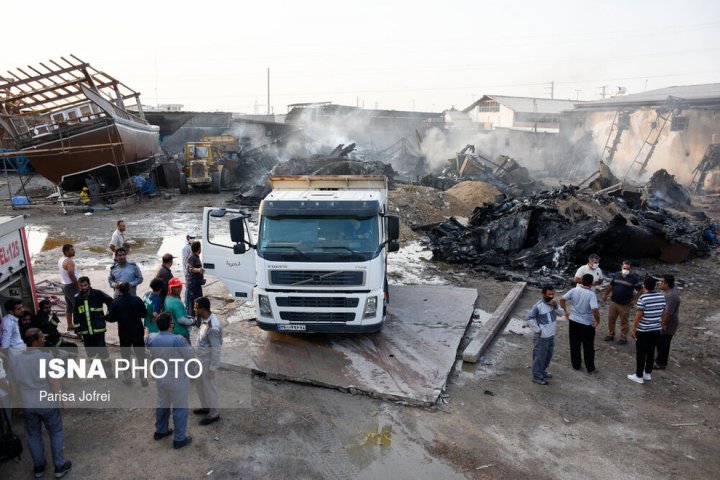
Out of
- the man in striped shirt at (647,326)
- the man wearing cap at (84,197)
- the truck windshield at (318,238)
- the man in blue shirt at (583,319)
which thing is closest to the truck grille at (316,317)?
the truck windshield at (318,238)

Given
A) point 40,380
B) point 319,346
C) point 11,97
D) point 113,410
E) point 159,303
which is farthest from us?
point 11,97

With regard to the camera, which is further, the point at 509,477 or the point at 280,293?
the point at 280,293

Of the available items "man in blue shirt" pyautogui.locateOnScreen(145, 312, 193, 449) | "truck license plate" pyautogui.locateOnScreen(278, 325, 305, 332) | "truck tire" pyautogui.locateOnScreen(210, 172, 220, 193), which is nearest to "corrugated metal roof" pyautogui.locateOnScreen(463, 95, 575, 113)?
"truck tire" pyautogui.locateOnScreen(210, 172, 220, 193)

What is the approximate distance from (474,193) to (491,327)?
14845mm

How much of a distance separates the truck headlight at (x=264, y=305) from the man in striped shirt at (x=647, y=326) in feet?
17.4

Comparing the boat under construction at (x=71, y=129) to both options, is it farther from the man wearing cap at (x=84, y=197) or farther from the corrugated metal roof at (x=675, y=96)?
the corrugated metal roof at (x=675, y=96)

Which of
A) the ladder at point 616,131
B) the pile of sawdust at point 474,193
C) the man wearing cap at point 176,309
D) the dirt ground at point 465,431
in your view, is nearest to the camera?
the dirt ground at point 465,431

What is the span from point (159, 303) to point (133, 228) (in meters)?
13.2

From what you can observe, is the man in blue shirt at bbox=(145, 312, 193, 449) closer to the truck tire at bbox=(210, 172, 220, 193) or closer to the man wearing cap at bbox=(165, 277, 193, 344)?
the man wearing cap at bbox=(165, 277, 193, 344)

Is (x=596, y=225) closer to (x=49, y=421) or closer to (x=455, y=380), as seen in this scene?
(x=455, y=380)

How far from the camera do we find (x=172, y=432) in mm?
5879

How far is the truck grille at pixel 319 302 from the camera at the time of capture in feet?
25.4

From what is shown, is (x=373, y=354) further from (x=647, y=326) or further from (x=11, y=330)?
(x=11, y=330)

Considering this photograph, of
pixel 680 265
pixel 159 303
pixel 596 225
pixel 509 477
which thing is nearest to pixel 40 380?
pixel 159 303
